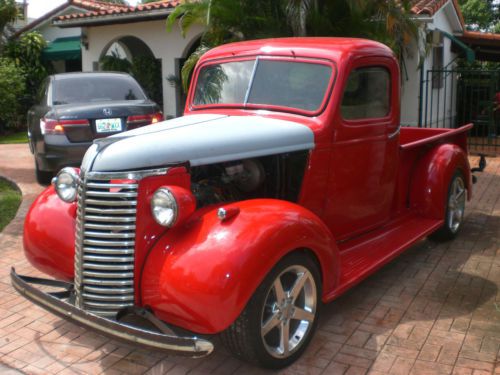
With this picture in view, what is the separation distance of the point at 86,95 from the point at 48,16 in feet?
42.5

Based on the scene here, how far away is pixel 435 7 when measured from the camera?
12.2 meters

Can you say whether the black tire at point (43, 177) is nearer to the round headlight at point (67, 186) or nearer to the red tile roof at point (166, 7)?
the round headlight at point (67, 186)

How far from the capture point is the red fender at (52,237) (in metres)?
3.65

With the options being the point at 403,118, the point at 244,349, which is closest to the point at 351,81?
the point at 244,349

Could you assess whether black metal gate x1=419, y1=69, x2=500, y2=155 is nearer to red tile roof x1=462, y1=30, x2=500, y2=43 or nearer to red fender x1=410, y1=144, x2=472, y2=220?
red tile roof x1=462, y1=30, x2=500, y2=43

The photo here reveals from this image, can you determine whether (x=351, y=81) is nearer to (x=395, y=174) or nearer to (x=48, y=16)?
(x=395, y=174)

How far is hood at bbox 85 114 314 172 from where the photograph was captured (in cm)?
325

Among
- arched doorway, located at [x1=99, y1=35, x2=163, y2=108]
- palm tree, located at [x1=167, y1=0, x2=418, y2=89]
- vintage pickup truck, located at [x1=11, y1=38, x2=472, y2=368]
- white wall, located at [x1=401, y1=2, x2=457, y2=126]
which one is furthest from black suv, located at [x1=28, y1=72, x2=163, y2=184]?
arched doorway, located at [x1=99, y1=35, x2=163, y2=108]

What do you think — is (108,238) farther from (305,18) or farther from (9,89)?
(9,89)

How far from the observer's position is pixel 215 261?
9.84 ft

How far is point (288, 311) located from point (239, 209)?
0.69 metres

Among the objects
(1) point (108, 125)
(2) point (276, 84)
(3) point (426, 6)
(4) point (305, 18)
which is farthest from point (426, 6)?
(2) point (276, 84)

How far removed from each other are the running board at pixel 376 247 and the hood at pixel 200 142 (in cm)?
93

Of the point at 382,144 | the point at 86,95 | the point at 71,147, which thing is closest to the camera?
the point at 382,144
